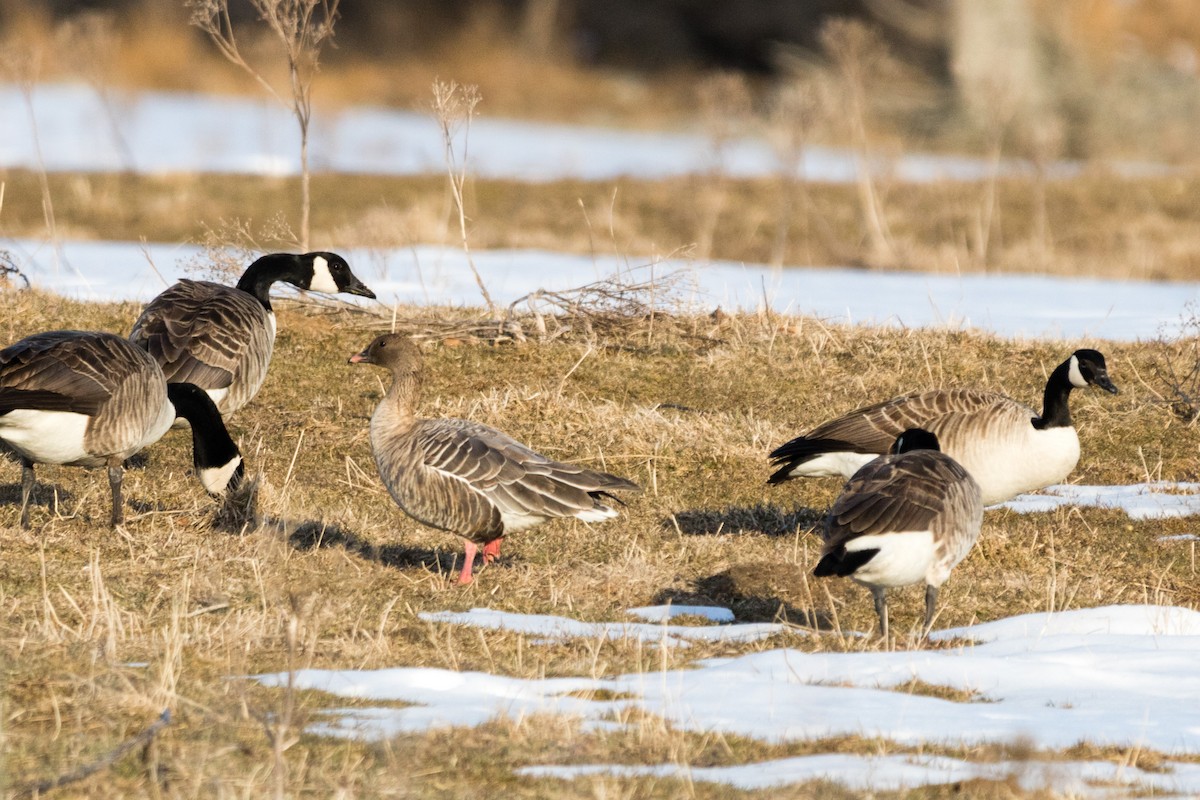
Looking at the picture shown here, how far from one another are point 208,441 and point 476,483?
1976mm

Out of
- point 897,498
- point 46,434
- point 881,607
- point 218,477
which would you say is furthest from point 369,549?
point 897,498

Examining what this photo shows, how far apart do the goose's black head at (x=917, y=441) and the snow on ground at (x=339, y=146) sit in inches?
494

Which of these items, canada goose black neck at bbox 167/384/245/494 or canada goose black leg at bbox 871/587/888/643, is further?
canada goose black neck at bbox 167/384/245/494

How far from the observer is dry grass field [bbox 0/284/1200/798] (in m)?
5.39

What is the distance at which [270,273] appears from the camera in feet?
38.3

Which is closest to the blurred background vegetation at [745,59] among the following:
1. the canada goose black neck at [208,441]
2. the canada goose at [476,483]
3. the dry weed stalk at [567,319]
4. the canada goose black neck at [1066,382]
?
the dry weed stalk at [567,319]

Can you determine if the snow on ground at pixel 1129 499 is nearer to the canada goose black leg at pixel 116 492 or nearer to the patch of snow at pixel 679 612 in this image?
the patch of snow at pixel 679 612

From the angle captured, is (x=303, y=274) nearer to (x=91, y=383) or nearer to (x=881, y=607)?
(x=91, y=383)

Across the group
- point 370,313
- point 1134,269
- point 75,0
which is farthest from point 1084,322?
point 75,0

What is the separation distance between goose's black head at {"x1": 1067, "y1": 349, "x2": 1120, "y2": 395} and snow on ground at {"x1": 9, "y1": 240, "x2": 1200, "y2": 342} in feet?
9.89

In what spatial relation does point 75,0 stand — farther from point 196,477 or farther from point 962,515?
point 962,515

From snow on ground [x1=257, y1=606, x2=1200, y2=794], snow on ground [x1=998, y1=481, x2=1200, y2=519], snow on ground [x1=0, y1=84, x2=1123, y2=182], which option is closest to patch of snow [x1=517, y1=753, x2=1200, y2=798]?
snow on ground [x1=257, y1=606, x2=1200, y2=794]

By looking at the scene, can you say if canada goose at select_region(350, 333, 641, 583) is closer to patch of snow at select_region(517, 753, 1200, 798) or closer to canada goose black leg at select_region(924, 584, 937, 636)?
canada goose black leg at select_region(924, 584, 937, 636)

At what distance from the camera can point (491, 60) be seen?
132 feet
